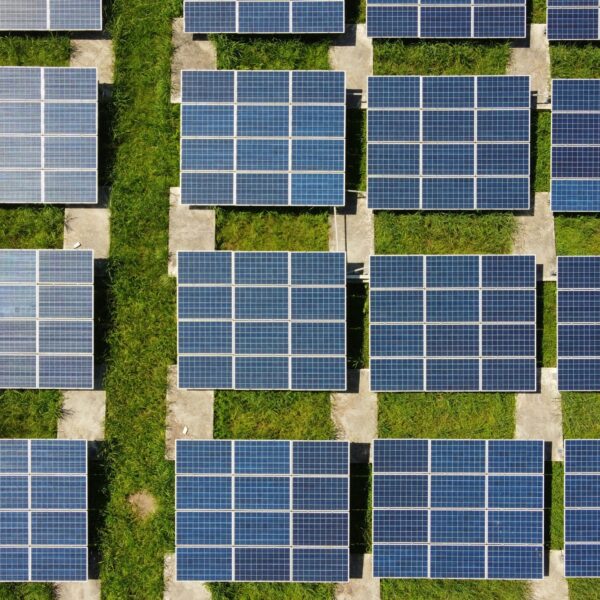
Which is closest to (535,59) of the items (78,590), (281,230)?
(281,230)

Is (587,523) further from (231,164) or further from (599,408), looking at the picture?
(231,164)

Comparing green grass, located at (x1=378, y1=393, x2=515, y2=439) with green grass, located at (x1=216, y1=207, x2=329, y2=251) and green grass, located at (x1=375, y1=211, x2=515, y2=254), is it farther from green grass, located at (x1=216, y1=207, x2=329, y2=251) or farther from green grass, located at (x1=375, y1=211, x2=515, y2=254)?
green grass, located at (x1=216, y1=207, x2=329, y2=251)

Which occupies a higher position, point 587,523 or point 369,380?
point 369,380

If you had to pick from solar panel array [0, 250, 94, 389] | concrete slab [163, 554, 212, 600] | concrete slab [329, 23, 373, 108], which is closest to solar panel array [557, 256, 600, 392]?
concrete slab [329, 23, 373, 108]

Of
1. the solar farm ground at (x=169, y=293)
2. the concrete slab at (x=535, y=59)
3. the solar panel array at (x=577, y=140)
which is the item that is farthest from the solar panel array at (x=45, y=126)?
the solar panel array at (x=577, y=140)

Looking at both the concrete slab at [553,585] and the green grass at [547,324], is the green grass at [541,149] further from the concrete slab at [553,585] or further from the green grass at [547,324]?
the concrete slab at [553,585]

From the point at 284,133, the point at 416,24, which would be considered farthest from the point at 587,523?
the point at 416,24
